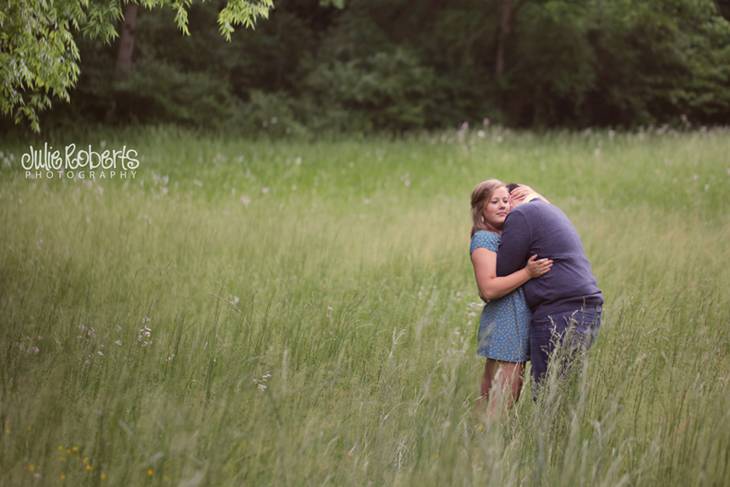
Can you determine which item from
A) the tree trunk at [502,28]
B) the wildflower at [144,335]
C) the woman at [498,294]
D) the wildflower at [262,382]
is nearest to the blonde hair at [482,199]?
the woman at [498,294]

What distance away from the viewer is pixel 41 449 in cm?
256

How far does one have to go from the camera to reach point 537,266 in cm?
393

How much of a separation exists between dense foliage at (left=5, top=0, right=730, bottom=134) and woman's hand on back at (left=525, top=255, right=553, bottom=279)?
15.1m

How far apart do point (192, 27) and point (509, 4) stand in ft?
30.4

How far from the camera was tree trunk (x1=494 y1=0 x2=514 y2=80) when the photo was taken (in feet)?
71.5

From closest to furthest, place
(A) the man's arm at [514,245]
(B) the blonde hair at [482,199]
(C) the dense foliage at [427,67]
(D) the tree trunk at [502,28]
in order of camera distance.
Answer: (A) the man's arm at [514,245]
(B) the blonde hair at [482,199]
(C) the dense foliage at [427,67]
(D) the tree trunk at [502,28]

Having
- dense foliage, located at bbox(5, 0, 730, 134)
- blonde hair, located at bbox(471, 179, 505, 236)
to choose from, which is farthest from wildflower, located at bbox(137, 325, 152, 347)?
dense foliage, located at bbox(5, 0, 730, 134)

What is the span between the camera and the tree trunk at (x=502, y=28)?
71.5ft

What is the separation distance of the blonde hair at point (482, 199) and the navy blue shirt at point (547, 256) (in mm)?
187

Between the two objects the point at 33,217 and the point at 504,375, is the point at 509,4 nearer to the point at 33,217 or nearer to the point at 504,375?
the point at 33,217

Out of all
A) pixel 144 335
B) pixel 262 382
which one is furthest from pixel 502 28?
pixel 262 382

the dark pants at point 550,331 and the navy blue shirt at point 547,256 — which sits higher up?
the navy blue shirt at point 547,256

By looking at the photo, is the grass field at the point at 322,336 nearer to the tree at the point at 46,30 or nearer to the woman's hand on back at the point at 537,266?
the woman's hand on back at the point at 537,266

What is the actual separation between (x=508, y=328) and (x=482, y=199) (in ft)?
2.44
